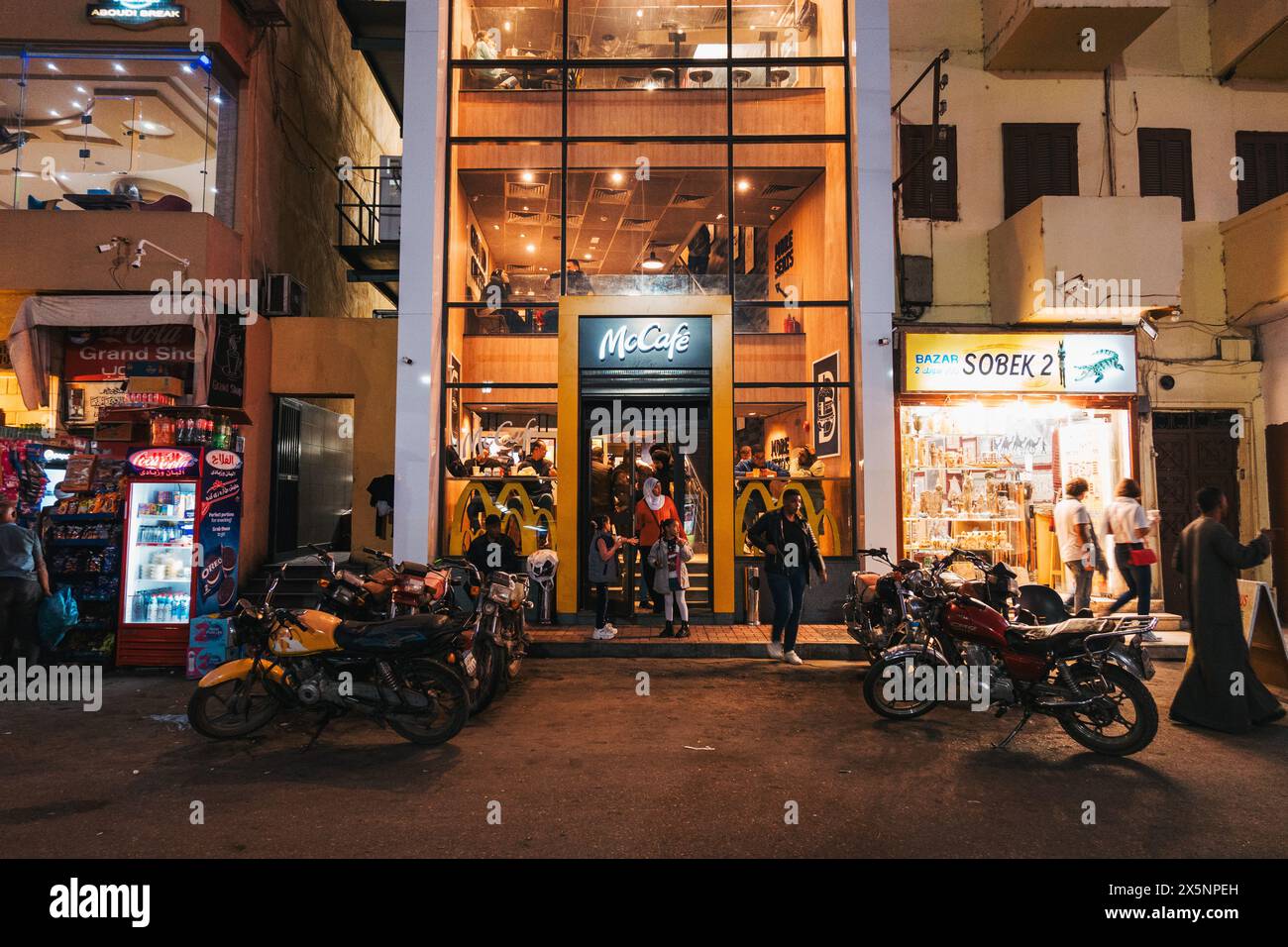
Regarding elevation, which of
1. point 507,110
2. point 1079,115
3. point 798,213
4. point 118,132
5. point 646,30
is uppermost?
point 646,30

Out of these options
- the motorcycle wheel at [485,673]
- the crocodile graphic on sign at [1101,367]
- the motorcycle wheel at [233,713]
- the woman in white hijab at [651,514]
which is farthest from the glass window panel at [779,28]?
the motorcycle wheel at [233,713]

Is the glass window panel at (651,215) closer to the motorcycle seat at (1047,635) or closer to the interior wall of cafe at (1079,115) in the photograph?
the interior wall of cafe at (1079,115)

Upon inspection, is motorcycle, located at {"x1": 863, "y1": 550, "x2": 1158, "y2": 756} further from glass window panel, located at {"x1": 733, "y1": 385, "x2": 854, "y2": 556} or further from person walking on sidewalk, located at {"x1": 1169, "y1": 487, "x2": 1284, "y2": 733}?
glass window panel, located at {"x1": 733, "y1": 385, "x2": 854, "y2": 556}

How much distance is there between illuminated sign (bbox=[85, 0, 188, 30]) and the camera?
34.8 feet

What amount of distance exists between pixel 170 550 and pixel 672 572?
20.1ft

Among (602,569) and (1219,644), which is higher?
(602,569)

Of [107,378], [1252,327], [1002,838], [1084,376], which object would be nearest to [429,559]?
[107,378]

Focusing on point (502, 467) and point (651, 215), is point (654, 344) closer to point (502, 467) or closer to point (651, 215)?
point (502, 467)

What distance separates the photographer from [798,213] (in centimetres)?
1383

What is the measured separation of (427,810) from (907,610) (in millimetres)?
4550

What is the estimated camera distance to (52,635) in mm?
8422

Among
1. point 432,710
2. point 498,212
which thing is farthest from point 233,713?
point 498,212

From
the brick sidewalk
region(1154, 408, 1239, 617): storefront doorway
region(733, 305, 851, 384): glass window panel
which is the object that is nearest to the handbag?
the brick sidewalk

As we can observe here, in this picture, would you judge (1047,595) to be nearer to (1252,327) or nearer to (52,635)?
(1252,327)
